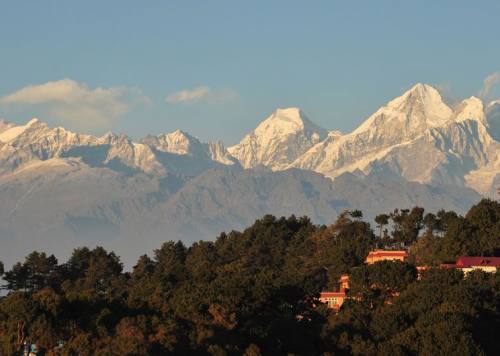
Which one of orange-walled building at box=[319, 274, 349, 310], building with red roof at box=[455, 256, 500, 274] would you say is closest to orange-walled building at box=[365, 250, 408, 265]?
orange-walled building at box=[319, 274, 349, 310]

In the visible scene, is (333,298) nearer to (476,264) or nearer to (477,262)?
(476,264)

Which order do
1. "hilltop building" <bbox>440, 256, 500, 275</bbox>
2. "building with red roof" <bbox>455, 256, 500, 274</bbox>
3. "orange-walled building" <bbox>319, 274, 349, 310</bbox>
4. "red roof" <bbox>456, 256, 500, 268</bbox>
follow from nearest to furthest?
"orange-walled building" <bbox>319, 274, 349, 310</bbox> → "hilltop building" <bbox>440, 256, 500, 275</bbox> → "building with red roof" <bbox>455, 256, 500, 274</bbox> → "red roof" <bbox>456, 256, 500, 268</bbox>

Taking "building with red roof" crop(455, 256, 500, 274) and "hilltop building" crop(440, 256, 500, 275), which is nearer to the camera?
"hilltop building" crop(440, 256, 500, 275)

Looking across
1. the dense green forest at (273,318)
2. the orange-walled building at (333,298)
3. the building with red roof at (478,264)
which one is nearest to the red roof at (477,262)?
the building with red roof at (478,264)

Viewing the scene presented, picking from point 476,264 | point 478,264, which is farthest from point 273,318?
point 478,264

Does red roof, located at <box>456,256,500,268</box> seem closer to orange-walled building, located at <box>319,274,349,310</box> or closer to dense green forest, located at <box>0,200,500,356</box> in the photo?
orange-walled building, located at <box>319,274,349,310</box>

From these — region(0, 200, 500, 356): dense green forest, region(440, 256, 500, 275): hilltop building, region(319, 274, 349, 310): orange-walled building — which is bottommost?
region(0, 200, 500, 356): dense green forest

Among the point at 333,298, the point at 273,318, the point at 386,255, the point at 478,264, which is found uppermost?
the point at 386,255

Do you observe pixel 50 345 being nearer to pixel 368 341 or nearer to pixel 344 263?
pixel 368 341

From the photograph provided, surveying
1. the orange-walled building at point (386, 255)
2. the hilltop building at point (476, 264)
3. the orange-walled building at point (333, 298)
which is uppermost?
the orange-walled building at point (386, 255)

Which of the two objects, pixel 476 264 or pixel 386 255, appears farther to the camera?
pixel 386 255

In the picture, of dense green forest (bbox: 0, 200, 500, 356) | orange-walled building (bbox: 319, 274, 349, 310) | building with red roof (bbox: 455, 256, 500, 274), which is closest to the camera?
dense green forest (bbox: 0, 200, 500, 356)

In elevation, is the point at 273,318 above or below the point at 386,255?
below

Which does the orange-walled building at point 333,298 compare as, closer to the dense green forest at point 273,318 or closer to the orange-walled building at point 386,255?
the dense green forest at point 273,318
